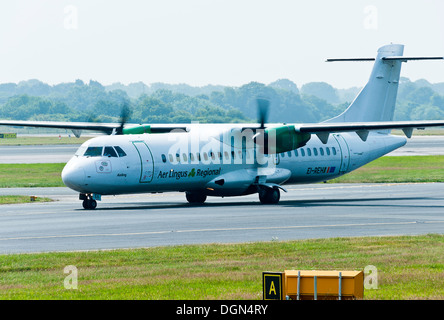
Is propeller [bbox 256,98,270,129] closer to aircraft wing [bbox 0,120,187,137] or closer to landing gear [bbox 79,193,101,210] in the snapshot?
aircraft wing [bbox 0,120,187,137]

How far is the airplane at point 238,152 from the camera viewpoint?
32406 mm

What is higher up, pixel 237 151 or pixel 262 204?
pixel 237 151

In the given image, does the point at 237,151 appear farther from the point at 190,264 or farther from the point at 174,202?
the point at 190,264

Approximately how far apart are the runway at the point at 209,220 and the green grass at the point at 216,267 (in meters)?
1.69

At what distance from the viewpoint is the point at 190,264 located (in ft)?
61.1

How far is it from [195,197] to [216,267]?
61.8 feet

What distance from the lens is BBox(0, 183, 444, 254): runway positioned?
918 inches

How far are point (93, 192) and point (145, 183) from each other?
2.17 meters

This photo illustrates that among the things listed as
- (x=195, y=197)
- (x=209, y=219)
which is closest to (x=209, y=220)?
(x=209, y=219)

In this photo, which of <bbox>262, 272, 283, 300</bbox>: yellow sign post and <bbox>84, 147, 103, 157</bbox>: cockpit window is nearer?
<bbox>262, 272, 283, 300</bbox>: yellow sign post

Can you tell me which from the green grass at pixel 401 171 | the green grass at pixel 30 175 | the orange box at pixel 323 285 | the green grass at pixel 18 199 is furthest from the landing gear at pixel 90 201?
the green grass at pixel 401 171

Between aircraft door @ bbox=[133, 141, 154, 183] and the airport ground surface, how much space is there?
1307 mm

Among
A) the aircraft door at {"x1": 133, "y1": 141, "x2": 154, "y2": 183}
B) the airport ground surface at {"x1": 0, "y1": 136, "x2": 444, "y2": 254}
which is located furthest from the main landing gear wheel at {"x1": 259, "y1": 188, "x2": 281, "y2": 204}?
the aircraft door at {"x1": 133, "y1": 141, "x2": 154, "y2": 183}
